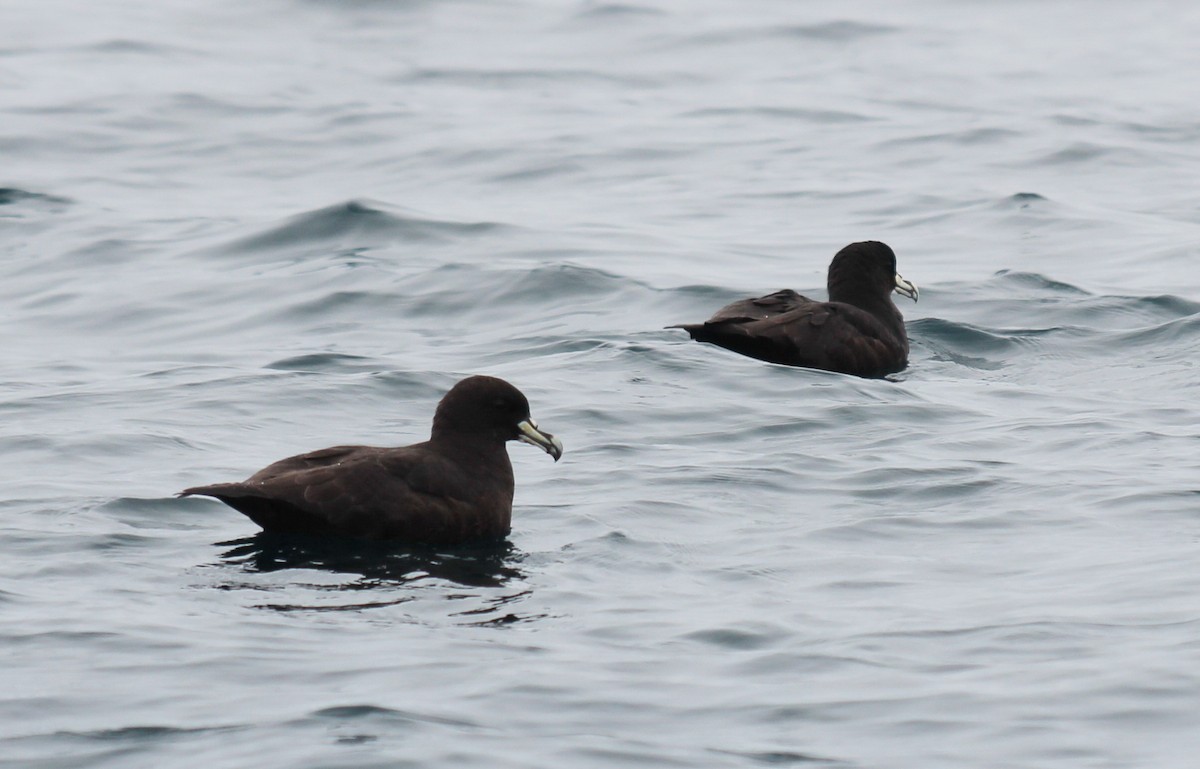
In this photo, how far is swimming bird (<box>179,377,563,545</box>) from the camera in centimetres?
875

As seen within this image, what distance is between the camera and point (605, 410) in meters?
11.9

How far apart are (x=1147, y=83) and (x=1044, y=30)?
5298 mm

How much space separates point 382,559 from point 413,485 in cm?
47

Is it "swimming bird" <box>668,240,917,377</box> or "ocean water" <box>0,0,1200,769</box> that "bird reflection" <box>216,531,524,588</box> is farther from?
"swimming bird" <box>668,240,917,377</box>

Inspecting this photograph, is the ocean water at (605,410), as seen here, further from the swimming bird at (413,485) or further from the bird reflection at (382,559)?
the swimming bird at (413,485)

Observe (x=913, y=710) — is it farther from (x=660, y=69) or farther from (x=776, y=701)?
(x=660, y=69)

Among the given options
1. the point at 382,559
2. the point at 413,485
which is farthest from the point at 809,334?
the point at 382,559

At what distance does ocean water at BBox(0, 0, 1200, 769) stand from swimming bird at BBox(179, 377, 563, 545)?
187 mm

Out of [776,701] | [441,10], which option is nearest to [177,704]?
[776,701]

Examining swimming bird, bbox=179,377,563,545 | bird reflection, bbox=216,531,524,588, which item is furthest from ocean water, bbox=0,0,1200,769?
swimming bird, bbox=179,377,563,545

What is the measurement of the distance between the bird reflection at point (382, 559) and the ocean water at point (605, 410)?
40 millimetres

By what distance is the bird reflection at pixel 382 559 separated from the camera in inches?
332

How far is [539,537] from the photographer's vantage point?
920cm

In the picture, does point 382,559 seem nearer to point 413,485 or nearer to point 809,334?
point 413,485
